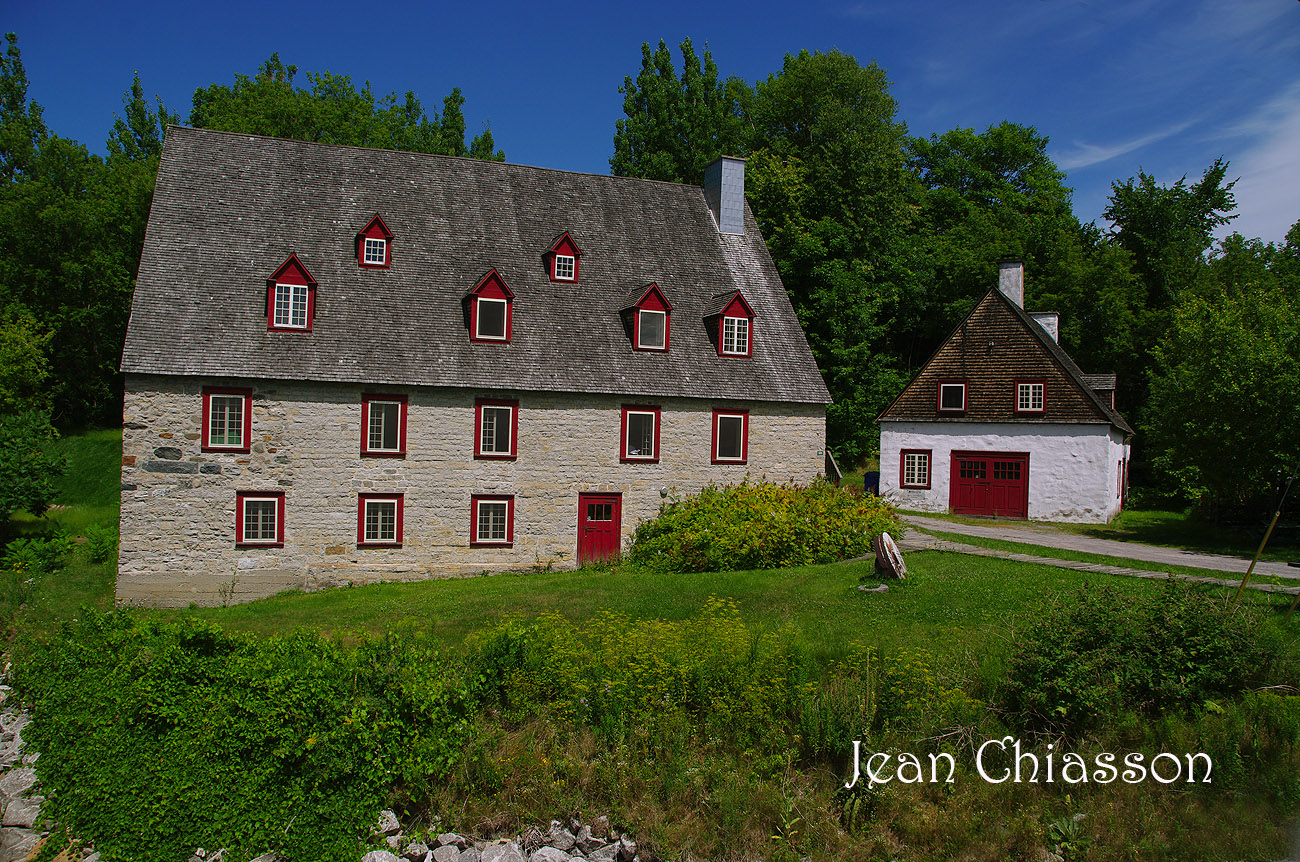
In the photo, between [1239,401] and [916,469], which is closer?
[1239,401]

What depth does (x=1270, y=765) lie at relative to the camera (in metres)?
8.45

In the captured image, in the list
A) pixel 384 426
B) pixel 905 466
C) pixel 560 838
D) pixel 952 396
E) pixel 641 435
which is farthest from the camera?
pixel 905 466

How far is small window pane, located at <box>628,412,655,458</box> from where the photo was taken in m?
22.1

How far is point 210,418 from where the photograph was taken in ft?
61.7

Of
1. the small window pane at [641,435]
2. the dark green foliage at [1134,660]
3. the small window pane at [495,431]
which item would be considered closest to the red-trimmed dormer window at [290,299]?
the small window pane at [495,431]

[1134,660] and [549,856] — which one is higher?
[1134,660]

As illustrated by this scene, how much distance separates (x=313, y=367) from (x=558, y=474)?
20.5ft

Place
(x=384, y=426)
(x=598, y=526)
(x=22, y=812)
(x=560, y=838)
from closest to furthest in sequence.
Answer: (x=560, y=838)
(x=22, y=812)
(x=384, y=426)
(x=598, y=526)

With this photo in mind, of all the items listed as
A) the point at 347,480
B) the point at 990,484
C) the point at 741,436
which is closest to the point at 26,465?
the point at 347,480

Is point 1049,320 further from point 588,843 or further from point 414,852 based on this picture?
point 414,852

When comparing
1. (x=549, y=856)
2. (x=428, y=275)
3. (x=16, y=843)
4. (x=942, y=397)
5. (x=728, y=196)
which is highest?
(x=728, y=196)

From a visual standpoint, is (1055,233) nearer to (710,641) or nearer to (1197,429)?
(1197,429)

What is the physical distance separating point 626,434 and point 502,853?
43.6ft

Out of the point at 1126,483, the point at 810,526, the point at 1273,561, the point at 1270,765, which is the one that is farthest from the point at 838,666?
the point at 1126,483
